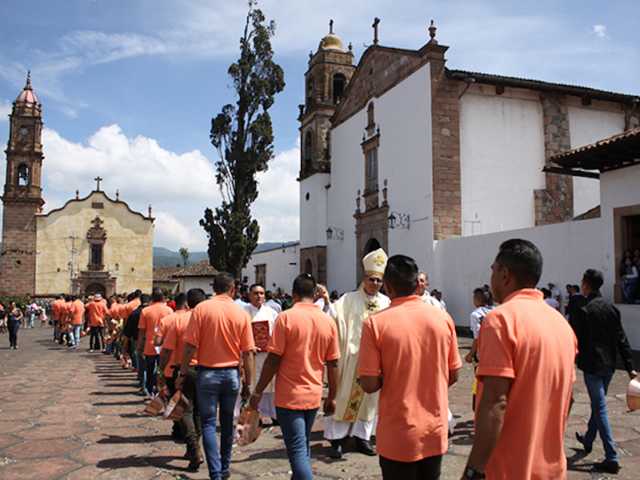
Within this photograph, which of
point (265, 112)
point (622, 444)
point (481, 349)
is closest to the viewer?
point (481, 349)

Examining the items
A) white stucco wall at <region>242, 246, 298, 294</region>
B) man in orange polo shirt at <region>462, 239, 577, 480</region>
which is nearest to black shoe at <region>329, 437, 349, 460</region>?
man in orange polo shirt at <region>462, 239, 577, 480</region>

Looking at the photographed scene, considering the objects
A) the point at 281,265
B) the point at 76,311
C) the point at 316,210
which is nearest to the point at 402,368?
the point at 76,311

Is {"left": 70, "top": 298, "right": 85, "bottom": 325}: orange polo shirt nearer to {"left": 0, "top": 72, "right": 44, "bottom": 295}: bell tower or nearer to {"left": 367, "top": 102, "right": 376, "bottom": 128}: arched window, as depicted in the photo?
{"left": 367, "top": 102, "right": 376, "bottom": 128}: arched window

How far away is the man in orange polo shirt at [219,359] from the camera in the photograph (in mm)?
4516

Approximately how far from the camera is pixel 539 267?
2475 mm

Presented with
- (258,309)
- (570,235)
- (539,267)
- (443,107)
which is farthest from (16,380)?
(443,107)

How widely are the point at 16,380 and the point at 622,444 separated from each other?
10067 mm

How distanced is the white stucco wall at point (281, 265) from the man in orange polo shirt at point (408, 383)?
27.5m

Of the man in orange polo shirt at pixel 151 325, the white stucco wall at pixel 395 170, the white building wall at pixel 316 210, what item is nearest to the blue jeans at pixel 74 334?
the man in orange polo shirt at pixel 151 325

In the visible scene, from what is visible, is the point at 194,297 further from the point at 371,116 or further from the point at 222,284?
the point at 371,116

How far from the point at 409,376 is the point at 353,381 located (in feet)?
8.36

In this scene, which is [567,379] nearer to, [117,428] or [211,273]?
[117,428]

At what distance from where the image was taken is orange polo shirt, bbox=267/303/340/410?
12.7 ft

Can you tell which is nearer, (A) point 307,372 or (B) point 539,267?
(B) point 539,267
